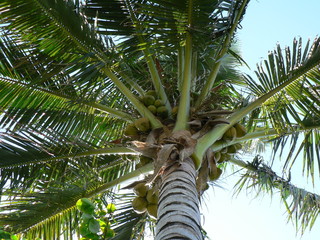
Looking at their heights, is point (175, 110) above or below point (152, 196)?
above

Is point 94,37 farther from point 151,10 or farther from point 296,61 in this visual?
point 296,61

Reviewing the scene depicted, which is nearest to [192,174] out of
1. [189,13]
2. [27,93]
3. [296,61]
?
[189,13]

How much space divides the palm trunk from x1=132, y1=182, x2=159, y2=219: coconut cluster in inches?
24.3

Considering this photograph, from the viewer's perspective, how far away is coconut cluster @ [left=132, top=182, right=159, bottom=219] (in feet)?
14.0

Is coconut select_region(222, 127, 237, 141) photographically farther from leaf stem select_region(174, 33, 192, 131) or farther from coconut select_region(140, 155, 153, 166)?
coconut select_region(140, 155, 153, 166)

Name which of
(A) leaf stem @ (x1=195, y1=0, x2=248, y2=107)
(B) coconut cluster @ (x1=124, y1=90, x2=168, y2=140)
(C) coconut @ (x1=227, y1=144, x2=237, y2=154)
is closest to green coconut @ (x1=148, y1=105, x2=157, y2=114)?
(B) coconut cluster @ (x1=124, y1=90, x2=168, y2=140)

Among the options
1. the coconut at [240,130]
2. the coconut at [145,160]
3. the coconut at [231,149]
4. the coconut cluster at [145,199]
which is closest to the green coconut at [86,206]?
the coconut cluster at [145,199]

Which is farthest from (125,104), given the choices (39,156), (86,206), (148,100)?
(86,206)

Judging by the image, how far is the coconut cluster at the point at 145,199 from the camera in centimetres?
427

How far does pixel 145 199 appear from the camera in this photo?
4316 mm

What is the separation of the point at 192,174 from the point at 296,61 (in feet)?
6.10

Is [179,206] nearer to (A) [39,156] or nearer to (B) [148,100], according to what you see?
(B) [148,100]

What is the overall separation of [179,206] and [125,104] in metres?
2.24

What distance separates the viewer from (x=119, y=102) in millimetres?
5379
